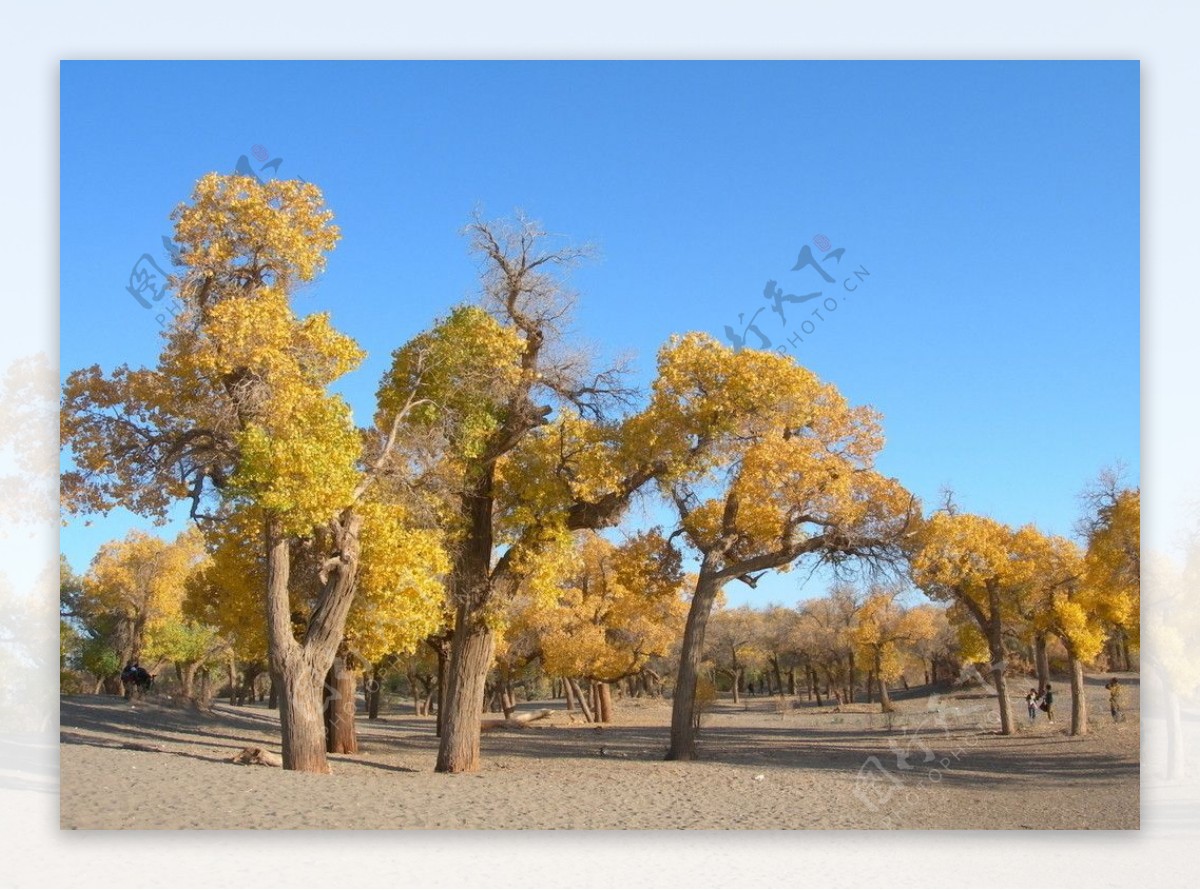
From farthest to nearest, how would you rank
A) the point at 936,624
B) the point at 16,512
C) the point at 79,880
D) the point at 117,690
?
the point at 936,624 → the point at 117,690 → the point at 16,512 → the point at 79,880

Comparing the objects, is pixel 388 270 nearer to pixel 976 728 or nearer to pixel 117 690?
pixel 976 728

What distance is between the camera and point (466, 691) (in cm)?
1243

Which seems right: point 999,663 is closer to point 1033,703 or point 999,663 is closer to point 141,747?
point 1033,703

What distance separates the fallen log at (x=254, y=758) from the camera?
34.8 feet

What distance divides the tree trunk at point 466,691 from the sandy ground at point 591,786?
0.51m

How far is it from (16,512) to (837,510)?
8891 millimetres

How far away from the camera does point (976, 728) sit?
881 inches

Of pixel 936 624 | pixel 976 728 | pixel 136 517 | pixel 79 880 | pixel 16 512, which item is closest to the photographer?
pixel 79 880

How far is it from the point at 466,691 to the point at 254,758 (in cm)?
254

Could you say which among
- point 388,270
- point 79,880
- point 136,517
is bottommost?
point 79,880

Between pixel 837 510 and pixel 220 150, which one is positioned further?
pixel 837 510

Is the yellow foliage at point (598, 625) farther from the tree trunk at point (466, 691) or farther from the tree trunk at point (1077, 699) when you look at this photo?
the tree trunk at point (466, 691)

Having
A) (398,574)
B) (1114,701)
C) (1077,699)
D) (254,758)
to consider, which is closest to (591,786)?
(398,574)

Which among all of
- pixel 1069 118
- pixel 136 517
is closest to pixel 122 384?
pixel 136 517
